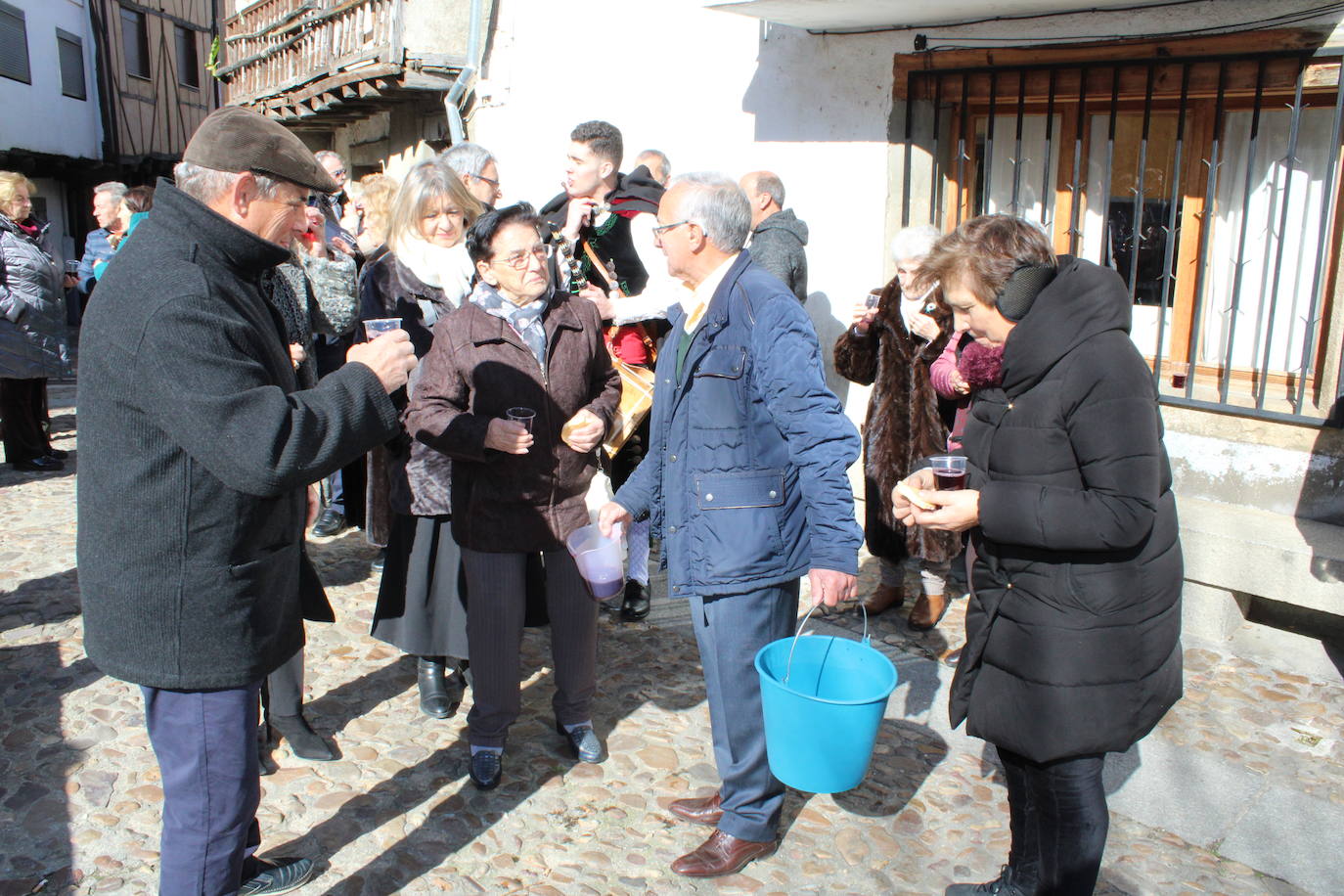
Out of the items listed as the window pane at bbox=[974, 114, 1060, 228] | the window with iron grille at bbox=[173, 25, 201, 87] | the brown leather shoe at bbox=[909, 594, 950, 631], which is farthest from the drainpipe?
the window with iron grille at bbox=[173, 25, 201, 87]

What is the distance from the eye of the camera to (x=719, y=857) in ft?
9.73

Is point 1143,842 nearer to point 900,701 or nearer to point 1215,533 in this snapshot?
point 900,701

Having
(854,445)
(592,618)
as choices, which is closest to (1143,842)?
(854,445)

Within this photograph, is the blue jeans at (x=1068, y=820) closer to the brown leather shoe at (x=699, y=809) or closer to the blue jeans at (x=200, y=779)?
the brown leather shoe at (x=699, y=809)

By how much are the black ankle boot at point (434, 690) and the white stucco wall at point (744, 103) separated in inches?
143

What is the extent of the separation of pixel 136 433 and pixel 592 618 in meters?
1.87

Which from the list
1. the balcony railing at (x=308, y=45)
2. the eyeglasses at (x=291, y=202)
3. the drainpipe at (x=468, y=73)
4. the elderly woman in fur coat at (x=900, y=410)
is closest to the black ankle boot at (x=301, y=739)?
the eyeglasses at (x=291, y=202)

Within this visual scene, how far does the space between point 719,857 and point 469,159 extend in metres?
3.47

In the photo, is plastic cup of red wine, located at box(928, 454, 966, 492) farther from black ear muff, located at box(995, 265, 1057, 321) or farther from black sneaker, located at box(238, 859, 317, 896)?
black sneaker, located at box(238, 859, 317, 896)

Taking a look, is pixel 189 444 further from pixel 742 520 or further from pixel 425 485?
pixel 425 485

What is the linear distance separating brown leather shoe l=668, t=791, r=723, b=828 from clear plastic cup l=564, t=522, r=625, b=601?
28.9 inches

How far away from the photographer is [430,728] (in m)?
3.89

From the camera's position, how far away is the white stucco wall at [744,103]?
6301 mm

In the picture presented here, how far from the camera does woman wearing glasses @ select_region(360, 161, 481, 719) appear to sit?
13.0 ft
